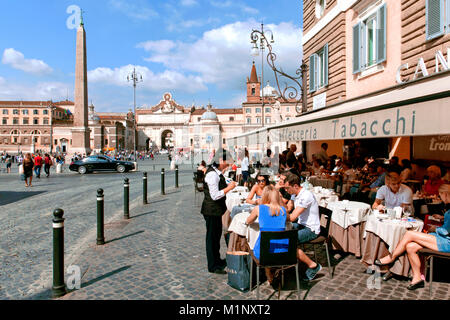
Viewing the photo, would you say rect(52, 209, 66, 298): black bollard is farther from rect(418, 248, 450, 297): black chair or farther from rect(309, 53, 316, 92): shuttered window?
rect(309, 53, 316, 92): shuttered window

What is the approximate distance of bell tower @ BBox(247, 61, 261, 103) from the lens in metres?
83.6

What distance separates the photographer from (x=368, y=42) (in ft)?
30.5

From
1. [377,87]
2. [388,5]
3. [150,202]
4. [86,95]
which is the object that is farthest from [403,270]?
[86,95]

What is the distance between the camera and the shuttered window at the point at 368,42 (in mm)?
8463

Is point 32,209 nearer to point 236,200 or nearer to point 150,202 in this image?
point 150,202

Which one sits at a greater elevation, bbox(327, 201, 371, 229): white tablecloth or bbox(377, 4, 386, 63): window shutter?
bbox(377, 4, 386, 63): window shutter

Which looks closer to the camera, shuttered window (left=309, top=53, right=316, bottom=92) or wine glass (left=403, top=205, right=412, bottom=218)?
wine glass (left=403, top=205, right=412, bottom=218)

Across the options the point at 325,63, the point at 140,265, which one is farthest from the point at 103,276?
the point at 325,63

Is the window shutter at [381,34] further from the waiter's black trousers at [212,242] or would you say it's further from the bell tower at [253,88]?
the bell tower at [253,88]

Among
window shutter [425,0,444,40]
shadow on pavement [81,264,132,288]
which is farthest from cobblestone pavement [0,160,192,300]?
window shutter [425,0,444,40]

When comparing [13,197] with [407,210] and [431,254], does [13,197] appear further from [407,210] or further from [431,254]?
[431,254]

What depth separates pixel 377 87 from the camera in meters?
8.78

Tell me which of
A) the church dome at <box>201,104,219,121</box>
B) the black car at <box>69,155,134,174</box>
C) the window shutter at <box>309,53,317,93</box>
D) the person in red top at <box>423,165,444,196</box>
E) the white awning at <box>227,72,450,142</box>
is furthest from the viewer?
the church dome at <box>201,104,219,121</box>

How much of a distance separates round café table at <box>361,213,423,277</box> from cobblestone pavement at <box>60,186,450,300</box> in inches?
7.0
